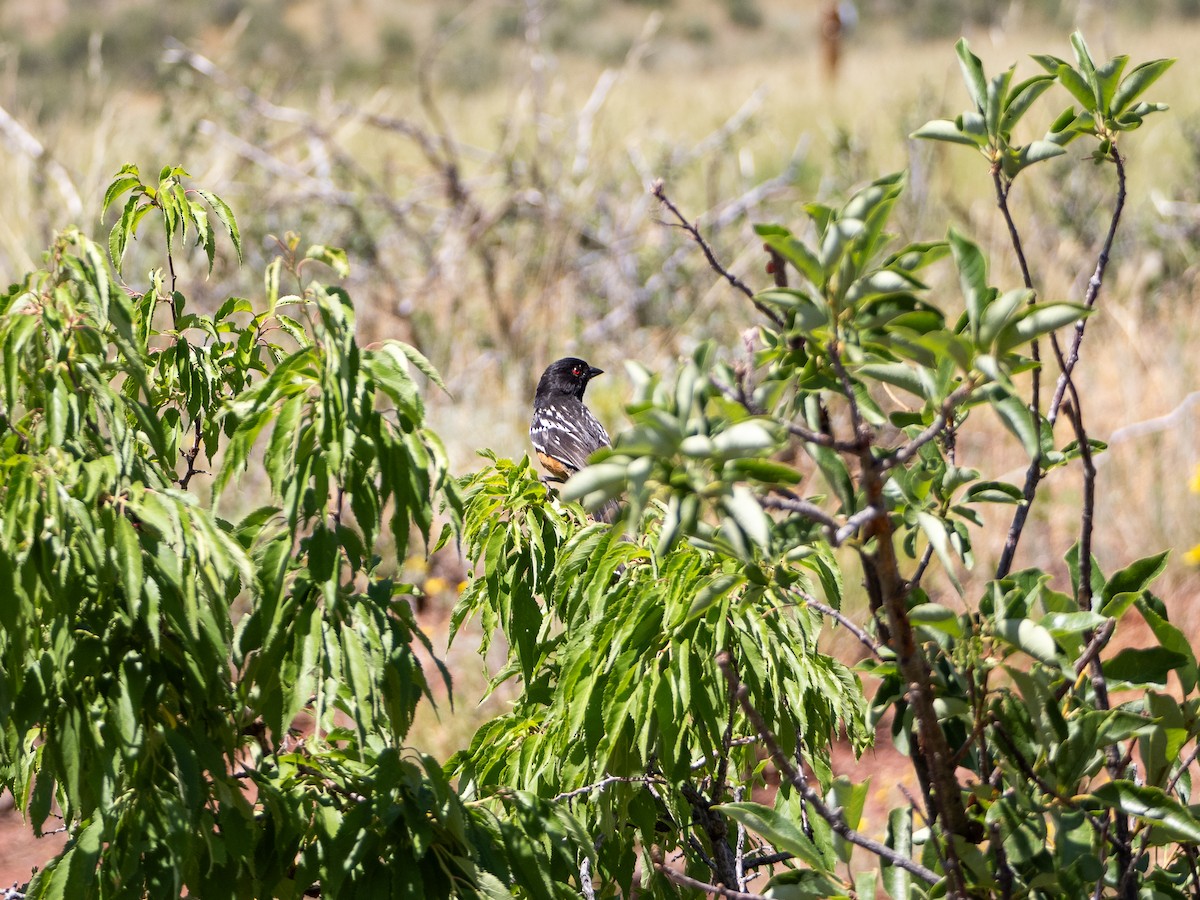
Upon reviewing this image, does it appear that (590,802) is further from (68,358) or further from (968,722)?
(68,358)

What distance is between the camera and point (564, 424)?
20.4ft

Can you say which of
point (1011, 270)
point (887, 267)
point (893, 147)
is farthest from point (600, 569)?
point (893, 147)

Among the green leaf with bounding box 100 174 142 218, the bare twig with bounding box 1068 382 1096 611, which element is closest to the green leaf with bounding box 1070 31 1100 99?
the bare twig with bounding box 1068 382 1096 611

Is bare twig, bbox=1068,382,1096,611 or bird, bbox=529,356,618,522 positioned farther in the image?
bird, bbox=529,356,618,522

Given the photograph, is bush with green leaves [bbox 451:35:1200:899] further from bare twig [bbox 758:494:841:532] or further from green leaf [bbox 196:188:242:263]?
green leaf [bbox 196:188:242:263]

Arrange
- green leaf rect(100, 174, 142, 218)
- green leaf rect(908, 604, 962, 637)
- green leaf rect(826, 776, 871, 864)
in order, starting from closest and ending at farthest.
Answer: green leaf rect(908, 604, 962, 637)
green leaf rect(826, 776, 871, 864)
green leaf rect(100, 174, 142, 218)

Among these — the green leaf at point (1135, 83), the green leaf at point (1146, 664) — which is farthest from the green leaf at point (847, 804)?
the green leaf at point (1135, 83)

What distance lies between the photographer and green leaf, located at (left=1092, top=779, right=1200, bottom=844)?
5.34ft

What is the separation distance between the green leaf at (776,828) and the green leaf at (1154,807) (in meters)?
0.41

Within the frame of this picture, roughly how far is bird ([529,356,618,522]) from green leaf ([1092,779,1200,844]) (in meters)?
3.98

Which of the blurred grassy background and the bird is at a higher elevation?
the blurred grassy background

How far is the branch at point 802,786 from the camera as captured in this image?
1.48 metres

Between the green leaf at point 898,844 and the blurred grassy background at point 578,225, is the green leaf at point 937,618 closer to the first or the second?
the green leaf at point 898,844

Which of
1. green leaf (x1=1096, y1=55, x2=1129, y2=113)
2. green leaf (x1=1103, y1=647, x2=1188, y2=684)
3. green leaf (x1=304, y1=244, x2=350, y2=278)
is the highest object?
green leaf (x1=1096, y1=55, x2=1129, y2=113)
